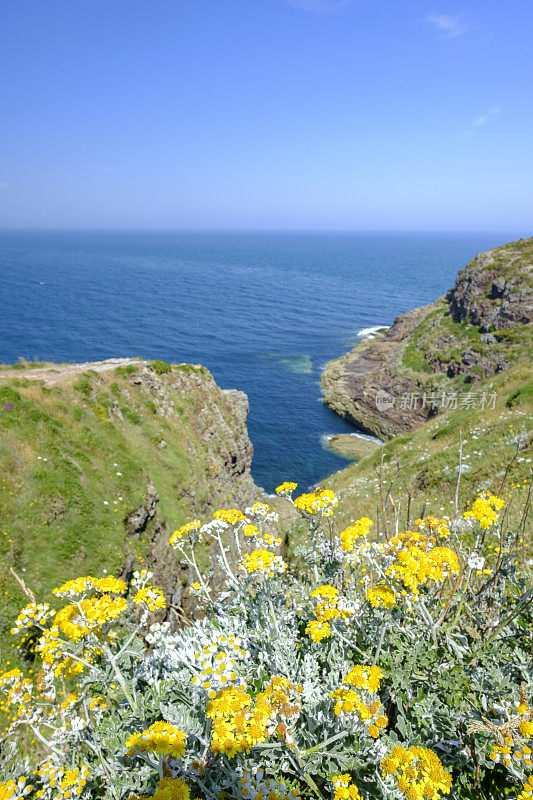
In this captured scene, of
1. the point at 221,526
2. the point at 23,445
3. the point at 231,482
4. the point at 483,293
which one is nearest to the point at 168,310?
the point at 483,293

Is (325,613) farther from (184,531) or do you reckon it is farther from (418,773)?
(184,531)

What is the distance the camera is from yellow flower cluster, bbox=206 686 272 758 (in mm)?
3195

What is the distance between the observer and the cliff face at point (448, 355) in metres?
59.8

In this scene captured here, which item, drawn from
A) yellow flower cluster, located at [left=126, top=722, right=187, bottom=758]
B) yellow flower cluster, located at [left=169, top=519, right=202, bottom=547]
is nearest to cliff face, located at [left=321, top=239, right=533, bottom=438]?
yellow flower cluster, located at [left=169, top=519, right=202, bottom=547]

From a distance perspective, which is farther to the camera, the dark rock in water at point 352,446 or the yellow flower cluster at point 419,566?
the dark rock in water at point 352,446

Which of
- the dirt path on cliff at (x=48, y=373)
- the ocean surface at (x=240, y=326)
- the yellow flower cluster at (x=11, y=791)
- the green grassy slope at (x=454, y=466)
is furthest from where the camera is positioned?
the ocean surface at (x=240, y=326)

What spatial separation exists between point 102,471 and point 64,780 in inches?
619

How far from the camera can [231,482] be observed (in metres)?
30.9

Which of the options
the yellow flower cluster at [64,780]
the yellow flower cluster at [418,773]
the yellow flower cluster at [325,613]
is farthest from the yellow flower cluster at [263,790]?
the yellow flower cluster at [64,780]

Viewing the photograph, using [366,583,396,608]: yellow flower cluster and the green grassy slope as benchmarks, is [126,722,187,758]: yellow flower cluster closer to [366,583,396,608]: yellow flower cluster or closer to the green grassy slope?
[366,583,396,608]: yellow flower cluster

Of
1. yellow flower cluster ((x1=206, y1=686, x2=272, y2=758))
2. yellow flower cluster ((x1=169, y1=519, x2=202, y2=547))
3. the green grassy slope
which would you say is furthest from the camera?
the green grassy slope

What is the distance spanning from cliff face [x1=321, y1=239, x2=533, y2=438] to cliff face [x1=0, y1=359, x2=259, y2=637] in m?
37.5

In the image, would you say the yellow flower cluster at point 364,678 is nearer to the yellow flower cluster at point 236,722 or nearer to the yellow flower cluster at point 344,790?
the yellow flower cluster at point 344,790

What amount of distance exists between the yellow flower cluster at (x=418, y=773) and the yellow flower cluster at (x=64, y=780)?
2993 mm
